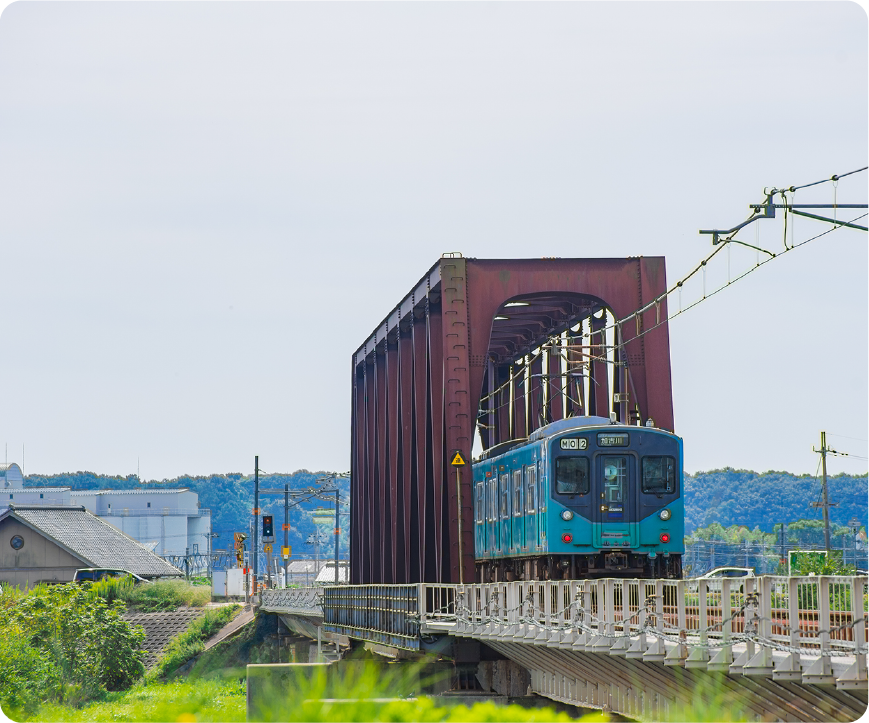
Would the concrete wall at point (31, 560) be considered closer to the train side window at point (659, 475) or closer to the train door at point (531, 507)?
the train door at point (531, 507)

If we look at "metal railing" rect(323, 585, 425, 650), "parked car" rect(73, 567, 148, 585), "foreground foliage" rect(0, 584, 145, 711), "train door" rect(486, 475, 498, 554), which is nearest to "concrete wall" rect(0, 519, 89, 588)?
"parked car" rect(73, 567, 148, 585)

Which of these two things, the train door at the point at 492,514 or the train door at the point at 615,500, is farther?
the train door at the point at 492,514

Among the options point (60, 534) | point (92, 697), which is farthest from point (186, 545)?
point (92, 697)

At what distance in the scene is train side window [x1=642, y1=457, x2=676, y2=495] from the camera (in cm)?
2619

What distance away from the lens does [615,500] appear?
26.0m

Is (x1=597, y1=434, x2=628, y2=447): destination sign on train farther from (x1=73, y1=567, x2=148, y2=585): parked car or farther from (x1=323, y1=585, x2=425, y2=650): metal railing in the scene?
(x1=73, y1=567, x2=148, y2=585): parked car

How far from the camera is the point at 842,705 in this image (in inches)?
486

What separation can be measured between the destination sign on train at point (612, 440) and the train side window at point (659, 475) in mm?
571

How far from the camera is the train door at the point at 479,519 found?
3005 centimetres

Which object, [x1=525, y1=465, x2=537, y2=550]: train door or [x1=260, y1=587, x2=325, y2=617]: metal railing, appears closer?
[x1=525, y1=465, x2=537, y2=550]: train door

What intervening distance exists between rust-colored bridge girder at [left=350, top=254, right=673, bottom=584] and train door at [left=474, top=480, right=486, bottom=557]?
231mm

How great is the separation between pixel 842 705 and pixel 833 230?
8582mm

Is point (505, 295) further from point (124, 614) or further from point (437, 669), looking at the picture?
point (124, 614)

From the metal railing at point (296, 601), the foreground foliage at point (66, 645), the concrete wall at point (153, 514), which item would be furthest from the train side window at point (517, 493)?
the concrete wall at point (153, 514)
